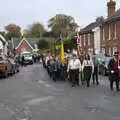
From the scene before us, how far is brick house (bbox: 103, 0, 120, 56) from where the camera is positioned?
181ft

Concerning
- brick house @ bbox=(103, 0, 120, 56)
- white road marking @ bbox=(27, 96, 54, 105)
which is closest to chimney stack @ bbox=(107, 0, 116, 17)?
brick house @ bbox=(103, 0, 120, 56)

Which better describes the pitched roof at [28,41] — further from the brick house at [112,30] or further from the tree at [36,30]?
the brick house at [112,30]

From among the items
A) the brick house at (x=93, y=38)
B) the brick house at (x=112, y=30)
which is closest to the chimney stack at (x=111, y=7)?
the brick house at (x=112, y=30)

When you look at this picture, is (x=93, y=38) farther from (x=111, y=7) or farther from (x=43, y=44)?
(x=43, y=44)

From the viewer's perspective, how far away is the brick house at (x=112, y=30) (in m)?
55.2

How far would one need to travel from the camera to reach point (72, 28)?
135750mm

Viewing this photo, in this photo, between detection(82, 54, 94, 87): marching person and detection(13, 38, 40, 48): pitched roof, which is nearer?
detection(82, 54, 94, 87): marching person

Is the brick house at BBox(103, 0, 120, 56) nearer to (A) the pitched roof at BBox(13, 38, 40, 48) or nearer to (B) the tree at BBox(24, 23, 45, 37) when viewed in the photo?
(A) the pitched roof at BBox(13, 38, 40, 48)

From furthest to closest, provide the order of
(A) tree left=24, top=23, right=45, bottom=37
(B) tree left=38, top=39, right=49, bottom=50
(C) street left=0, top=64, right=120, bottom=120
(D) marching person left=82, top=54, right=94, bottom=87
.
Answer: (A) tree left=24, top=23, right=45, bottom=37 → (B) tree left=38, top=39, right=49, bottom=50 → (D) marching person left=82, top=54, right=94, bottom=87 → (C) street left=0, top=64, right=120, bottom=120

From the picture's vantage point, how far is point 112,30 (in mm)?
57188

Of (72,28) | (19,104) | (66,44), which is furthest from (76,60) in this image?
(72,28)

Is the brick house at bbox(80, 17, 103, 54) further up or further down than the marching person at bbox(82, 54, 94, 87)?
further up

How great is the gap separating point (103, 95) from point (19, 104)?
4.08 m

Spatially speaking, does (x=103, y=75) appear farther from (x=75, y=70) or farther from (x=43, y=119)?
(x=43, y=119)
